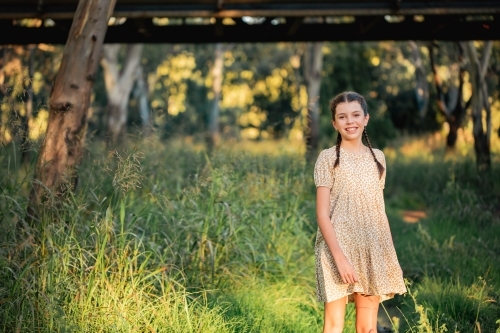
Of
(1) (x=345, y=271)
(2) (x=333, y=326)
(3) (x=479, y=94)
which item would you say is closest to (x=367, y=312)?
(2) (x=333, y=326)

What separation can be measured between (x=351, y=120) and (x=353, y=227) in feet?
1.87

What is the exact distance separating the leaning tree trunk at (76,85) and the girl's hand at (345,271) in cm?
315

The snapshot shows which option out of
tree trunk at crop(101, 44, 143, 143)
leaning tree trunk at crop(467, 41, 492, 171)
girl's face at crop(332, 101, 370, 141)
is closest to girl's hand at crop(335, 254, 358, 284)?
girl's face at crop(332, 101, 370, 141)

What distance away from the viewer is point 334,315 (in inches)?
175

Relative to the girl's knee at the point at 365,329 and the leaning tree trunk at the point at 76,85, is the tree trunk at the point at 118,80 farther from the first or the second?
the girl's knee at the point at 365,329

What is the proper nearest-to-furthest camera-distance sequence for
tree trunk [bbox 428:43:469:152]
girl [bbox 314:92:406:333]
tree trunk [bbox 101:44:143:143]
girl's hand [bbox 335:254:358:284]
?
1. girl's hand [bbox 335:254:358:284]
2. girl [bbox 314:92:406:333]
3. tree trunk [bbox 101:44:143:143]
4. tree trunk [bbox 428:43:469:152]

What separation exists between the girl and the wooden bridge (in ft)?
22.5

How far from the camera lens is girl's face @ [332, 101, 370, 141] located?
4496 mm

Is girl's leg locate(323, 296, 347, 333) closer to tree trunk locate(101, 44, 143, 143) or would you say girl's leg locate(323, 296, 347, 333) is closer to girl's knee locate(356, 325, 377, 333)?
girl's knee locate(356, 325, 377, 333)

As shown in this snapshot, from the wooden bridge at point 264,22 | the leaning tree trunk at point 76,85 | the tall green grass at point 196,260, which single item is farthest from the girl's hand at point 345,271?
the wooden bridge at point 264,22

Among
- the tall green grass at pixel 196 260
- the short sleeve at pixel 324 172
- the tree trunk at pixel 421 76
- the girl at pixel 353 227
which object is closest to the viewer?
the girl at pixel 353 227

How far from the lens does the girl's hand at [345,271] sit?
167 inches

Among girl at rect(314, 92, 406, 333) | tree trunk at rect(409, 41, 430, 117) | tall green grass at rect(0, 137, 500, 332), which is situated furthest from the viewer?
tree trunk at rect(409, 41, 430, 117)

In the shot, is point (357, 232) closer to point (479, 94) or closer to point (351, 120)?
point (351, 120)
